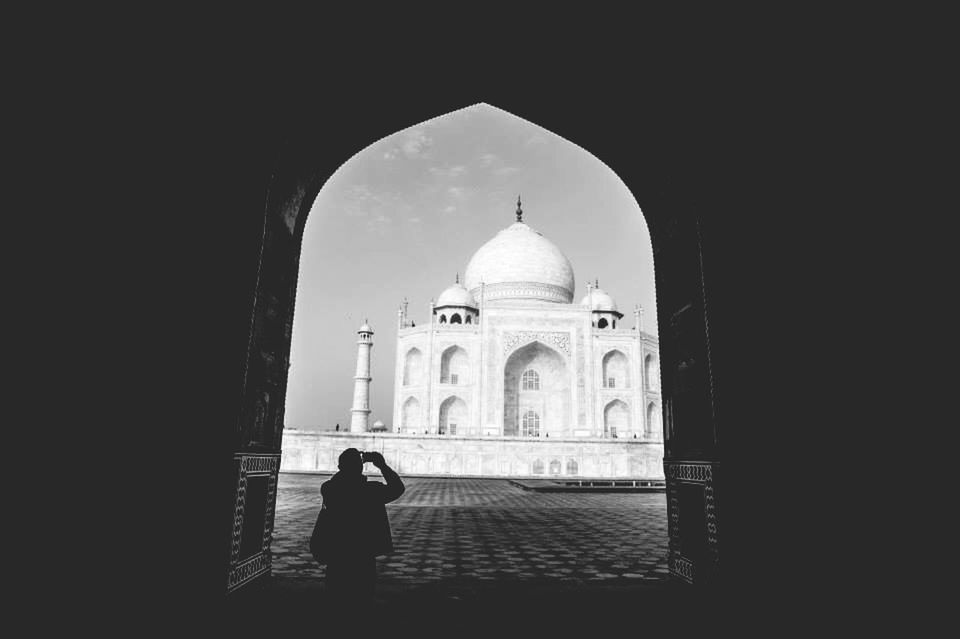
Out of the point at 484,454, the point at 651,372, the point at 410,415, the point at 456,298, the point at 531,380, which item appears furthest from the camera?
the point at 456,298

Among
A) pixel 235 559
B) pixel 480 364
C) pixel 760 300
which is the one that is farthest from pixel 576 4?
pixel 480 364

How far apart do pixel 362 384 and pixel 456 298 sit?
5420mm

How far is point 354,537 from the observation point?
6.62ft

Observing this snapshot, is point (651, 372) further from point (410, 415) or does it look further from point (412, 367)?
point (410, 415)

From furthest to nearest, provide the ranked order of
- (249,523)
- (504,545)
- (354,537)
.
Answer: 1. (504,545)
2. (249,523)
3. (354,537)

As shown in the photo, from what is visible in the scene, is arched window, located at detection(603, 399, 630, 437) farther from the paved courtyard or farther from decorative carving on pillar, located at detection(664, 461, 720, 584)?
decorative carving on pillar, located at detection(664, 461, 720, 584)

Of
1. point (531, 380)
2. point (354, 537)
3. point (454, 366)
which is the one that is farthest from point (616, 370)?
point (354, 537)

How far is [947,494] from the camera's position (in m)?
2.29

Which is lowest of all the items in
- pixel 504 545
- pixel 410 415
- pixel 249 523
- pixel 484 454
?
pixel 504 545

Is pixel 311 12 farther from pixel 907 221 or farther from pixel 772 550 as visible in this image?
pixel 772 550

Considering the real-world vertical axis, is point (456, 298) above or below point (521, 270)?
below

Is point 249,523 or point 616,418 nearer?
point 249,523

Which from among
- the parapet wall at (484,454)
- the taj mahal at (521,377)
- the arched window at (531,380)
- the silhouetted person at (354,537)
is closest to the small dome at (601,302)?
the taj mahal at (521,377)

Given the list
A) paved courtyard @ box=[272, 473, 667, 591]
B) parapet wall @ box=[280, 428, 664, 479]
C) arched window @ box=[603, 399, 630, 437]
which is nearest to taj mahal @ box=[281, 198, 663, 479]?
arched window @ box=[603, 399, 630, 437]
